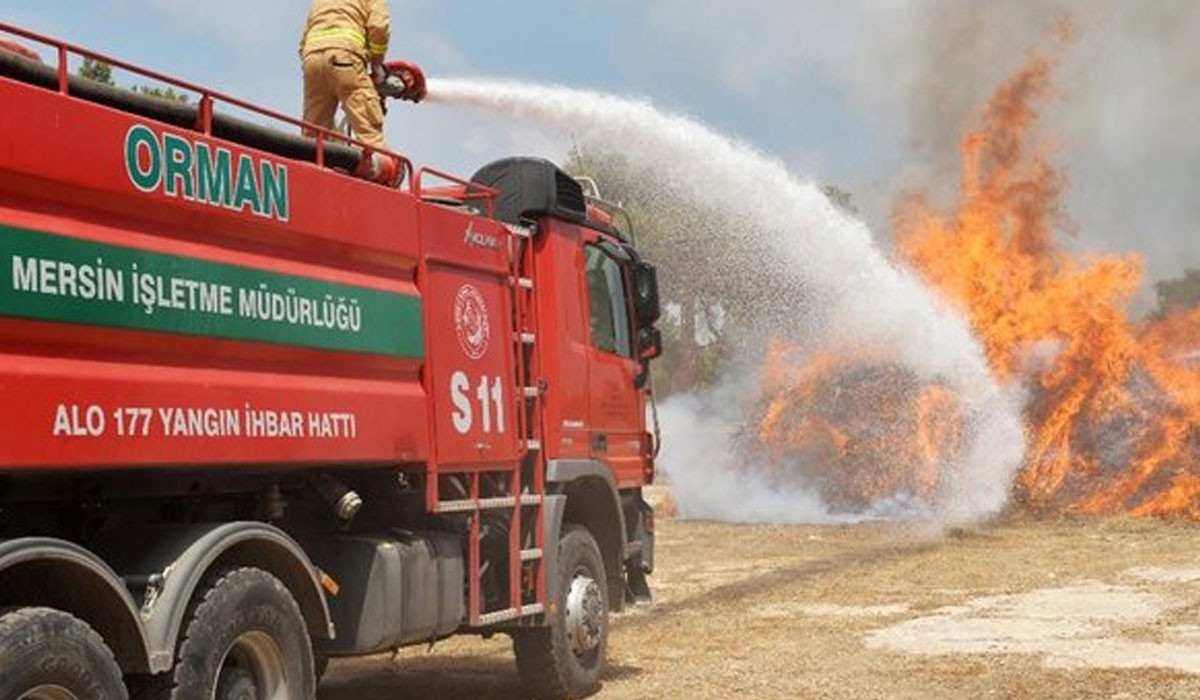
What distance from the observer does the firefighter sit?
8969mm

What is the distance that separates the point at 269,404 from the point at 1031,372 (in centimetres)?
1886

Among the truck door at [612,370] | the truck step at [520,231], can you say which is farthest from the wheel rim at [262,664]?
the truck door at [612,370]

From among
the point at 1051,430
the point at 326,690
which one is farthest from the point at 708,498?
the point at 326,690

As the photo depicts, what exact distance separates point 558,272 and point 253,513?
9.93 feet

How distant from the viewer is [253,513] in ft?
23.0

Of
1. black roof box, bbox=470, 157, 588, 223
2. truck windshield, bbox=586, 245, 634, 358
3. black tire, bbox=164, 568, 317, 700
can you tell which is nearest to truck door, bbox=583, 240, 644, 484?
truck windshield, bbox=586, 245, 634, 358

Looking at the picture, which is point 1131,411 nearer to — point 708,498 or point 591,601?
point 708,498

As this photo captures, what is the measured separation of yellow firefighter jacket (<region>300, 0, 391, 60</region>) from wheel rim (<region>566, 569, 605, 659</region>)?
11.0ft

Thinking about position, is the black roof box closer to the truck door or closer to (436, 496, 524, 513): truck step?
the truck door

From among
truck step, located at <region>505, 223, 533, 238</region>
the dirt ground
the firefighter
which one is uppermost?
the firefighter

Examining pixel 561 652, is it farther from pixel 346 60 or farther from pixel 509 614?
pixel 346 60

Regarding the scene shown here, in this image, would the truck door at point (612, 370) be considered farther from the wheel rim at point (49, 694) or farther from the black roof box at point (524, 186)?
the wheel rim at point (49, 694)

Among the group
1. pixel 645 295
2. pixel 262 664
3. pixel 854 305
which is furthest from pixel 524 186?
pixel 854 305

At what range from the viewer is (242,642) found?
622cm
